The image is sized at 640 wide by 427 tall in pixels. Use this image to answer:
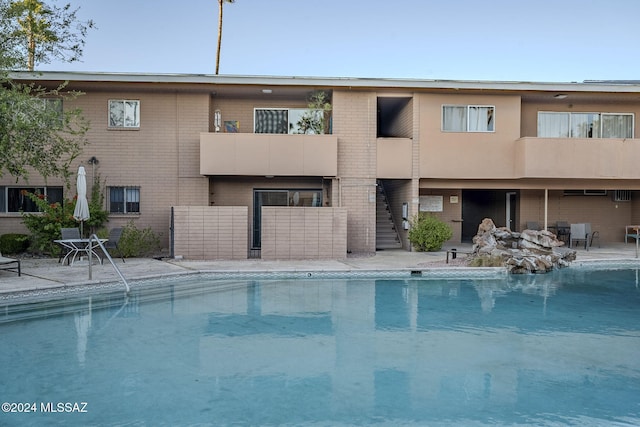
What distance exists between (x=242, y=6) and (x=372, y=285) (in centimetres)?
2314

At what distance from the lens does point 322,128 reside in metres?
16.4

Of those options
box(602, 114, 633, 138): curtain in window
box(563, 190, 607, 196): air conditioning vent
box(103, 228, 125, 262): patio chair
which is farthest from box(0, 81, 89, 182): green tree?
box(563, 190, 607, 196): air conditioning vent

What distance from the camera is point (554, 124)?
693 inches

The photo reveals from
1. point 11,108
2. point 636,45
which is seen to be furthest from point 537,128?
point 11,108

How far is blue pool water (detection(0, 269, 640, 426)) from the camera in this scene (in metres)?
4.58

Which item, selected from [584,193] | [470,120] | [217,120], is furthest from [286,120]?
[584,193]

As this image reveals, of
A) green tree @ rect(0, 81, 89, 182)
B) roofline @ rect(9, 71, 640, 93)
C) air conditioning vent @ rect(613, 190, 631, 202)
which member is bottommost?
air conditioning vent @ rect(613, 190, 631, 202)

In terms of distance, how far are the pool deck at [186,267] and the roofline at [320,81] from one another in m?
5.56

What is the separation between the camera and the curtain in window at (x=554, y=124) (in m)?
17.6

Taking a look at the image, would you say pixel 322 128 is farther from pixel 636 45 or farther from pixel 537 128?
pixel 636 45

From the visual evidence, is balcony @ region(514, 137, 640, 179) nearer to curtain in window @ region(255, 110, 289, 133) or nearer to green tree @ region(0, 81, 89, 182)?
curtain in window @ region(255, 110, 289, 133)

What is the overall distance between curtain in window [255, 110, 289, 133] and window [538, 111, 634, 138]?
949 cm

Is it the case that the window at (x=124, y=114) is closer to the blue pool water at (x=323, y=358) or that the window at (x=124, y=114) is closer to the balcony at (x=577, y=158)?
the blue pool water at (x=323, y=358)

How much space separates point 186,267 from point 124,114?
21.7 feet
